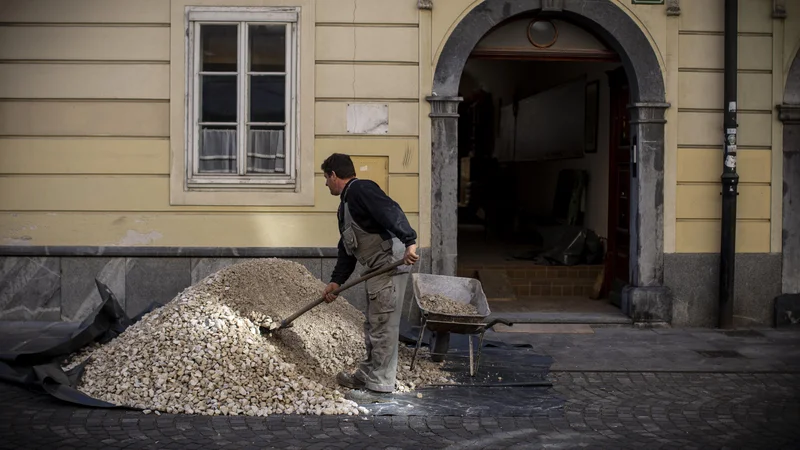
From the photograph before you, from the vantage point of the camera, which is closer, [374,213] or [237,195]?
[374,213]

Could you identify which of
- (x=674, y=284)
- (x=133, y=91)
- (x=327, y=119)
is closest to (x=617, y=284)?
(x=674, y=284)

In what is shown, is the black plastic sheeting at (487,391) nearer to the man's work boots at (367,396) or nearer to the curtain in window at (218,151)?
the man's work boots at (367,396)

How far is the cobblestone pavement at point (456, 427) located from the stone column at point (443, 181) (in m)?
3.06

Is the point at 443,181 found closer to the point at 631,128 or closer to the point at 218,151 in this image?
the point at 631,128

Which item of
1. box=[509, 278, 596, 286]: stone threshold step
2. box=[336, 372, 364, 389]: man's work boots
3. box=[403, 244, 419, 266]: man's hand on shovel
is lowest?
box=[336, 372, 364, 389]: man's work boots

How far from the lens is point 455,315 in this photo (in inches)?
313

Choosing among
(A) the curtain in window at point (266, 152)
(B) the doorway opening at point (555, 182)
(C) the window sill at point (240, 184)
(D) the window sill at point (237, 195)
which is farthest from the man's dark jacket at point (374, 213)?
(B) the doorway opening at point (555, 182)

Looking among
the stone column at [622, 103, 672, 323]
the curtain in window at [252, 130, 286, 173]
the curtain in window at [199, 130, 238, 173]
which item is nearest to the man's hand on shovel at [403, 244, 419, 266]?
the curtain in window at [252, 130, 286, 173]

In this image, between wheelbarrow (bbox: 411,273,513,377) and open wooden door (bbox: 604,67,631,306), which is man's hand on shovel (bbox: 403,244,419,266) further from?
open wooden door (bbox: 604,67,631,306)

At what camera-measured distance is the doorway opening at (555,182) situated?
36.4ft

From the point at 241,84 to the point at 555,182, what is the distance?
6712mm

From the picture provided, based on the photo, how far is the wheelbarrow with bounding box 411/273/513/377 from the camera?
8.02m

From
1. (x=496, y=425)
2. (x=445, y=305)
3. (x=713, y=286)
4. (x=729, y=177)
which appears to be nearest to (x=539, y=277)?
(x=713, y=286)

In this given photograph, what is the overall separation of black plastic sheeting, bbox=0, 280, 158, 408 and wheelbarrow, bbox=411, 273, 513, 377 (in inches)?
102
